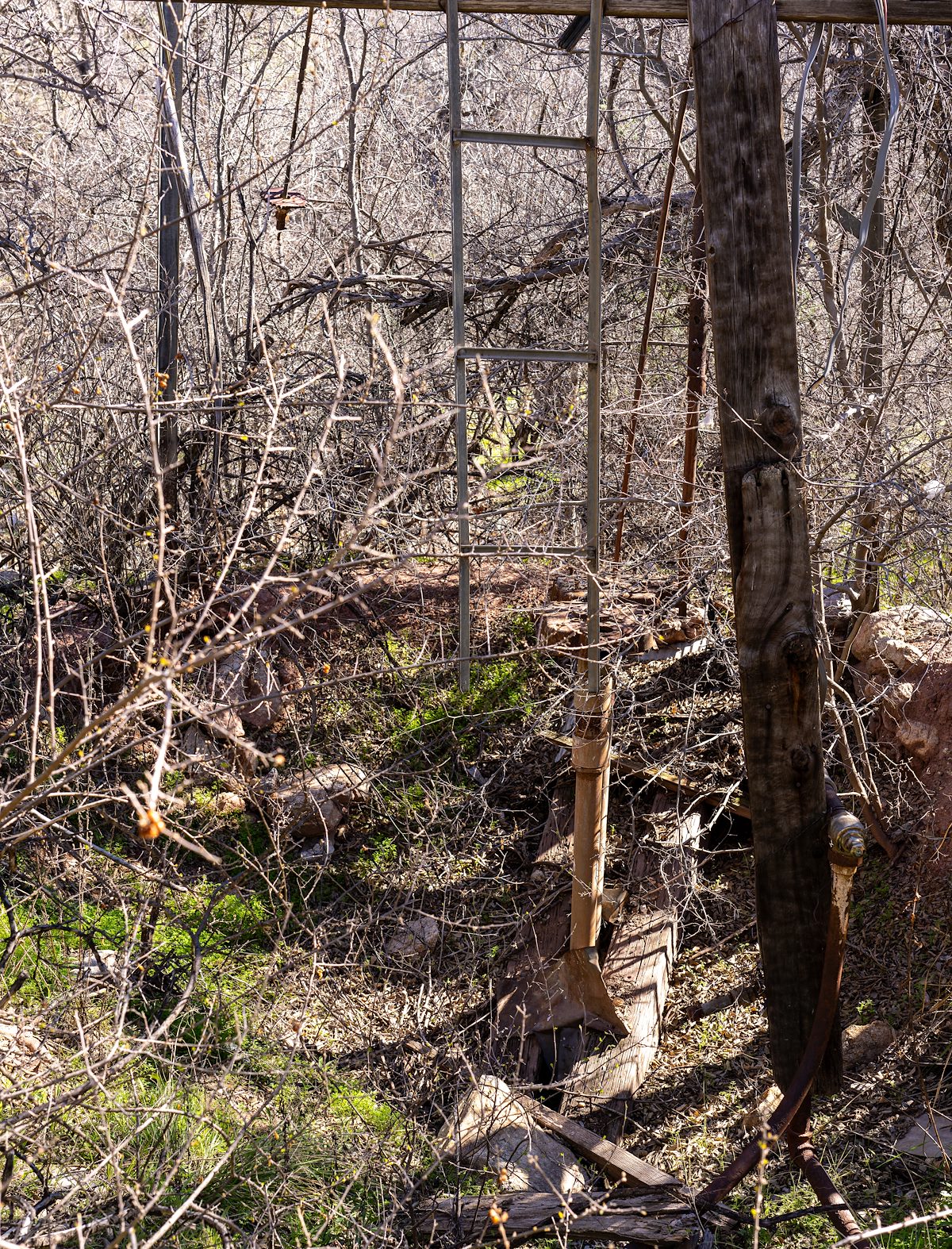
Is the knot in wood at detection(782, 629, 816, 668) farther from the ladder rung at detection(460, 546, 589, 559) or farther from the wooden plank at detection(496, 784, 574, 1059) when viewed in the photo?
the wooden plank at detection(496, 784, 574, 1059)

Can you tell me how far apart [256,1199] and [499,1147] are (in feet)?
3.14

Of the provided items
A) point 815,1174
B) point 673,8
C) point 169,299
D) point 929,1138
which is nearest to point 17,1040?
point 815,1174

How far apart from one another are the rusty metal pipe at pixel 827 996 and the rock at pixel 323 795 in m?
2.86

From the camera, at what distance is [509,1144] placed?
4027 millimetres

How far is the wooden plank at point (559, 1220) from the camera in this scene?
10.5ft

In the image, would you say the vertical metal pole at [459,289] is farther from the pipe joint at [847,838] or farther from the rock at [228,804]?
the rock at [228,804]

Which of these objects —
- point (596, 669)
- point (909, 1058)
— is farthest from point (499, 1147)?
point (596, 669)

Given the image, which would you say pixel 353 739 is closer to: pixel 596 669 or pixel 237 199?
pixel 596 669

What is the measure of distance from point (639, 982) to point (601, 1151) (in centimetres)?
96

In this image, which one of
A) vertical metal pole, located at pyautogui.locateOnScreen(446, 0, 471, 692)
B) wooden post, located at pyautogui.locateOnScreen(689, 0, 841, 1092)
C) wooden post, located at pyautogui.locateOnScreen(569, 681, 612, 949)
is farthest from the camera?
wooden post, located at pyautogui.locateOnScreen(569, 681, 612, 949)

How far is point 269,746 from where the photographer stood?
245 inches

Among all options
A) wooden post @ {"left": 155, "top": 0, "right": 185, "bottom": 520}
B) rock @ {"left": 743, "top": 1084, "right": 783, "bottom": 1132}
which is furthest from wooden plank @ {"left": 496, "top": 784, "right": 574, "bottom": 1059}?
wooden post @ {"left": 155, "top": 0, "right": 185, "bottom": 520}

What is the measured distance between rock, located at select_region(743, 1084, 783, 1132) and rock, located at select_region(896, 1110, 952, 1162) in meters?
0.43

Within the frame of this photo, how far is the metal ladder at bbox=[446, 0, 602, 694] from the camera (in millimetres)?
3555
